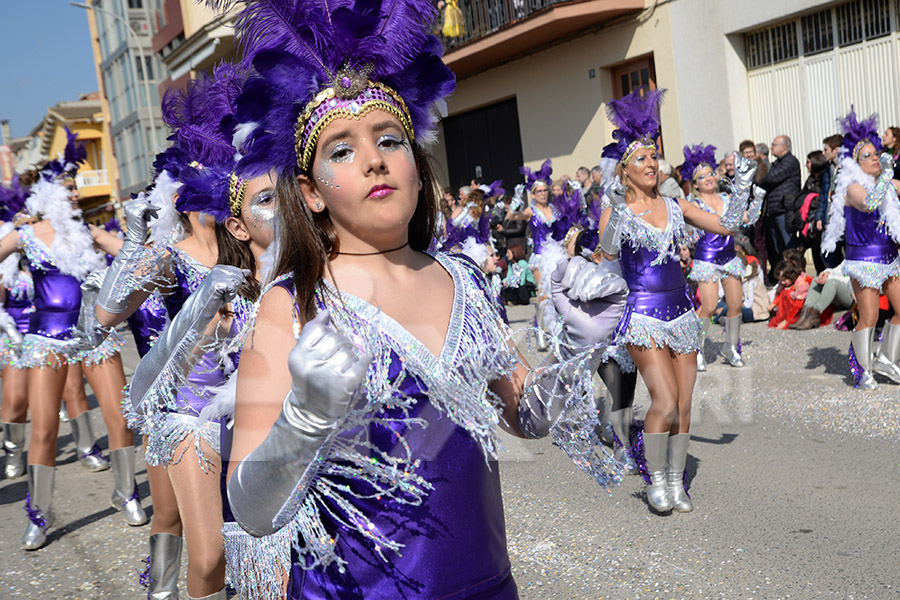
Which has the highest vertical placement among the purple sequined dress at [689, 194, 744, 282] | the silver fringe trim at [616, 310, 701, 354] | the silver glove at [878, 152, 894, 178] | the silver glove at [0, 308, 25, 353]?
the silver glove at [878, 152, 894, 178]

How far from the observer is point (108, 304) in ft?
12.1

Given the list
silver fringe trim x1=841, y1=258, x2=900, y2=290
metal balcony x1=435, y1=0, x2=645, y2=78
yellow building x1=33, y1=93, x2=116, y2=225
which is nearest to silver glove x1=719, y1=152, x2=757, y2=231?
silver fringe trim x1=841, y1=258, x2=900, y2=290

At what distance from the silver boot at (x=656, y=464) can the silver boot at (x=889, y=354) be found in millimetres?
3162

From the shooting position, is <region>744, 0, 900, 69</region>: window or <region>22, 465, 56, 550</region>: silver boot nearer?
<region>22, 465, 56, 550</region>: silver boot

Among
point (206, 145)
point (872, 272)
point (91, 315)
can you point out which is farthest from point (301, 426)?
point (872, 272)

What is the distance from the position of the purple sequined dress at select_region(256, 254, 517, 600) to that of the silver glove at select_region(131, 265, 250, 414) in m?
0.71

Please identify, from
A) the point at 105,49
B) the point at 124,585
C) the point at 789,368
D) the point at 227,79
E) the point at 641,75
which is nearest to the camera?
the point at 227,79

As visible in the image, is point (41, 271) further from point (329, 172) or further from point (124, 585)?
point (329, 172)

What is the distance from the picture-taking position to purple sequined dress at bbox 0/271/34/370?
6363 mm

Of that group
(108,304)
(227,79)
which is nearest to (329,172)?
(227,79)

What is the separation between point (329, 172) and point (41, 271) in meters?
4.59

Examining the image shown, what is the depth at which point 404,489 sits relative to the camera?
180 centimetres

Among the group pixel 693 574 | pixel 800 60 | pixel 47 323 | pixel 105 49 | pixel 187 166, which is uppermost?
pixel 105 49

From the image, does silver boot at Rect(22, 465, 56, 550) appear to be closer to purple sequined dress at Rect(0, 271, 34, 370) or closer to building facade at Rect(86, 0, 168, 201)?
purple sequined dress at Rect(0, 271, 34, 370)
